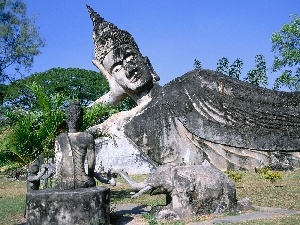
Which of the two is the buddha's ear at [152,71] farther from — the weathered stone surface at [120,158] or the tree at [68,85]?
the tree at [68,85]

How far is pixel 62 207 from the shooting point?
20.8 feet

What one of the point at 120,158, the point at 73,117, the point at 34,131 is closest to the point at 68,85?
the point at 120,158

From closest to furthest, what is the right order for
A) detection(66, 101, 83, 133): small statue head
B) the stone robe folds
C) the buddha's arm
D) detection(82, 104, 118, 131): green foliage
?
1. the buddha's arm
2. detection(66, 101, 83, 133): small statue head
3. detection(82, 104, 118, 131): green foliage
4. the stone robe folds

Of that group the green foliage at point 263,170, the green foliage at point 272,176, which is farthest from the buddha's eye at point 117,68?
the green foliage at point 272,176

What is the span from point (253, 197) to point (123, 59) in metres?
4.53

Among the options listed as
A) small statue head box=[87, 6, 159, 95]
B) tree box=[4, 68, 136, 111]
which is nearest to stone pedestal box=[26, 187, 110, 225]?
small statue head box=[87, 6, 159, 95]

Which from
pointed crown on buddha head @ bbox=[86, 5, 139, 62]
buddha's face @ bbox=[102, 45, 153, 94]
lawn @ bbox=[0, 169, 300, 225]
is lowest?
lawn @ bbox=[0, 169, 300, 225]

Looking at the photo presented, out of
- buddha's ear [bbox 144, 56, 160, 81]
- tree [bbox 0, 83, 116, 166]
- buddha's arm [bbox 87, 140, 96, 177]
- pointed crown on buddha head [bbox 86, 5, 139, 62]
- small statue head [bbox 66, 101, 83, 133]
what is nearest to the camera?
buddha's arm [bbox 87, 140, 96, 177]

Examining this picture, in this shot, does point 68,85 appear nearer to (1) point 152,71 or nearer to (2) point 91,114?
(1) point 152,71

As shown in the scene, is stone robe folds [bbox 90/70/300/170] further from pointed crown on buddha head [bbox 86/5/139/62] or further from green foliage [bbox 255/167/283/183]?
pointed crown on buddha head [bbox 86/5/139/62]

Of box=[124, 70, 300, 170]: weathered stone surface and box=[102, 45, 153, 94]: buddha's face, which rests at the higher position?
box=[102, 45, 153, 94]: buddha's face

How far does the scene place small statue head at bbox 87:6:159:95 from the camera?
37.6ft

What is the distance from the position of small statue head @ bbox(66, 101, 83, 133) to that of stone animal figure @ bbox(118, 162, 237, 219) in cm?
102

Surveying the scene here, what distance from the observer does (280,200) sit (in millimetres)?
8727
